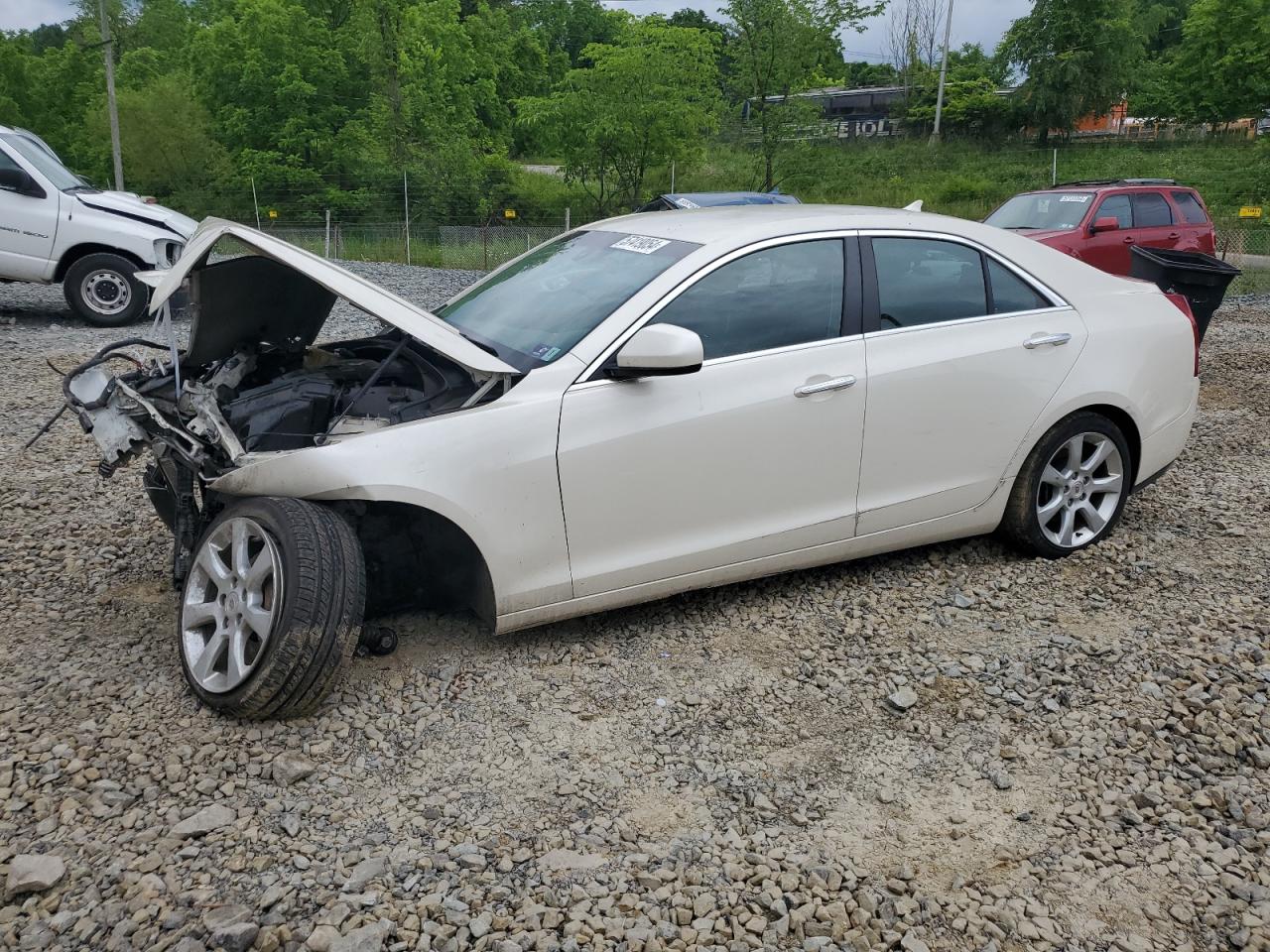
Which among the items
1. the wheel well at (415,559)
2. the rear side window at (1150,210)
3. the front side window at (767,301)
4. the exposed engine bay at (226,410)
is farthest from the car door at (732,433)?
the rear side window at (1150,210)

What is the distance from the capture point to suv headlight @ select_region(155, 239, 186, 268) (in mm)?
10273

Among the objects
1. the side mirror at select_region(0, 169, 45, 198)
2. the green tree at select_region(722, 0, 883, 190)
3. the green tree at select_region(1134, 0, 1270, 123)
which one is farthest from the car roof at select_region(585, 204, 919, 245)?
the green tree at select_region(1134, 0, 1270, 123)

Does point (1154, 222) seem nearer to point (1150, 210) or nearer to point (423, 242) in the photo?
point (1150, 210)

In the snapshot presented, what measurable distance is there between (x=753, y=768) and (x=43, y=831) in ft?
6.64

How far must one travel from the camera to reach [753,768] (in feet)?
10.5

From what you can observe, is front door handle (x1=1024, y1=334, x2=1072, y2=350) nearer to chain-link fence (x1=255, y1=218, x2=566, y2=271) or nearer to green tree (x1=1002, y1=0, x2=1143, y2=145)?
chain-link fence (x1=255, y1=218, x2=566, y2=271)

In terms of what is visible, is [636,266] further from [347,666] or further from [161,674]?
[161,674]

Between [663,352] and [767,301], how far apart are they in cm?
74

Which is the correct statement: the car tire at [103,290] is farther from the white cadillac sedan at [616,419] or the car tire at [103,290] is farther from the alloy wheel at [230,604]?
the alloy wheel at [230,604]

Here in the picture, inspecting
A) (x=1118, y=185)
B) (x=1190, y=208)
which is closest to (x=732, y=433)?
(x=1118, y=185)

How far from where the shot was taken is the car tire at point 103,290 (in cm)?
1109

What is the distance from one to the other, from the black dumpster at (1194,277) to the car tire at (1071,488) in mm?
1907

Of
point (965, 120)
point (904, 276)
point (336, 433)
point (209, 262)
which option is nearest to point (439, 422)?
point (336, 433)

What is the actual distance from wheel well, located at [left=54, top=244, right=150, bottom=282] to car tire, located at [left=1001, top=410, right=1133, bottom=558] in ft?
32.6
